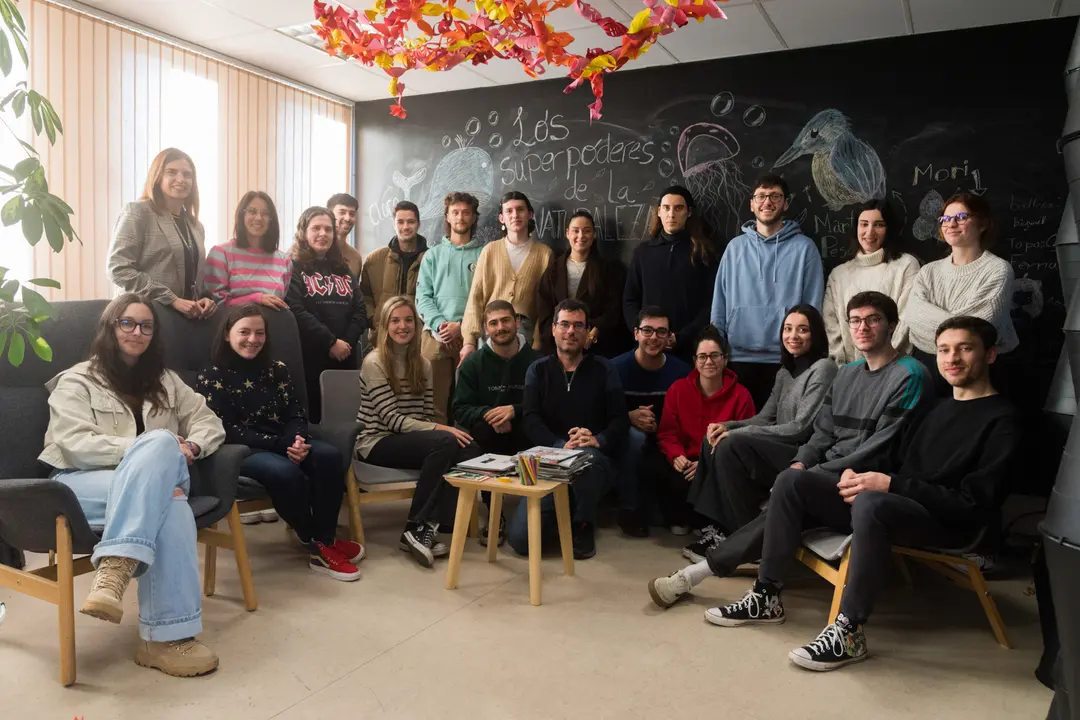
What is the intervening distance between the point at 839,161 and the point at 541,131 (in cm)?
193

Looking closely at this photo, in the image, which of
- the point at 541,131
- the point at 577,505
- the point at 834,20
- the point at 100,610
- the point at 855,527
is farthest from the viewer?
the point at 541,131

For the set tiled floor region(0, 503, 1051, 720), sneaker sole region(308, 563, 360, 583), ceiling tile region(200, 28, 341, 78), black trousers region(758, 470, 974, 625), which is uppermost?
ceiling tile region(200, 28, 341, 78)

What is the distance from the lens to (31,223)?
1.40 m

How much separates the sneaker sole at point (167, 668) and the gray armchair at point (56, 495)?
6.8 inches

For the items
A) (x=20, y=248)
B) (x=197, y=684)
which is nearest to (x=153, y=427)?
(x=197, y=684)

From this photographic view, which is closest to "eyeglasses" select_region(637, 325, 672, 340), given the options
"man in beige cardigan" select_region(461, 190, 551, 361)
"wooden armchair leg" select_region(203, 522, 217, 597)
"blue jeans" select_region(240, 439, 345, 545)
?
"man in beige cardigan" select_region(461, 190, 551, 361)

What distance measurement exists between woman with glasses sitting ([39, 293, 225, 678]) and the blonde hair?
937 mm

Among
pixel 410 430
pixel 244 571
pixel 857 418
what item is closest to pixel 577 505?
pixel 410 430

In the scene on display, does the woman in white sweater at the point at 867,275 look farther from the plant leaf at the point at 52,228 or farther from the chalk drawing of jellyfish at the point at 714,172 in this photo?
the plant leaf at the point at 52,228

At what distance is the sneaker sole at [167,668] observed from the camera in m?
2.26

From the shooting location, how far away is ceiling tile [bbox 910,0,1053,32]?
387cm

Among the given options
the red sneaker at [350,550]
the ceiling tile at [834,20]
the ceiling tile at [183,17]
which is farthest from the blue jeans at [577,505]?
the ceiling tile at [183,17]

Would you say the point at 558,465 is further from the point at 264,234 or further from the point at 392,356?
the point at 264,234

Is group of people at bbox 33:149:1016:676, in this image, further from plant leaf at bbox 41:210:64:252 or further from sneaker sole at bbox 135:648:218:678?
plant leaf at bbox 41:210:64:252
